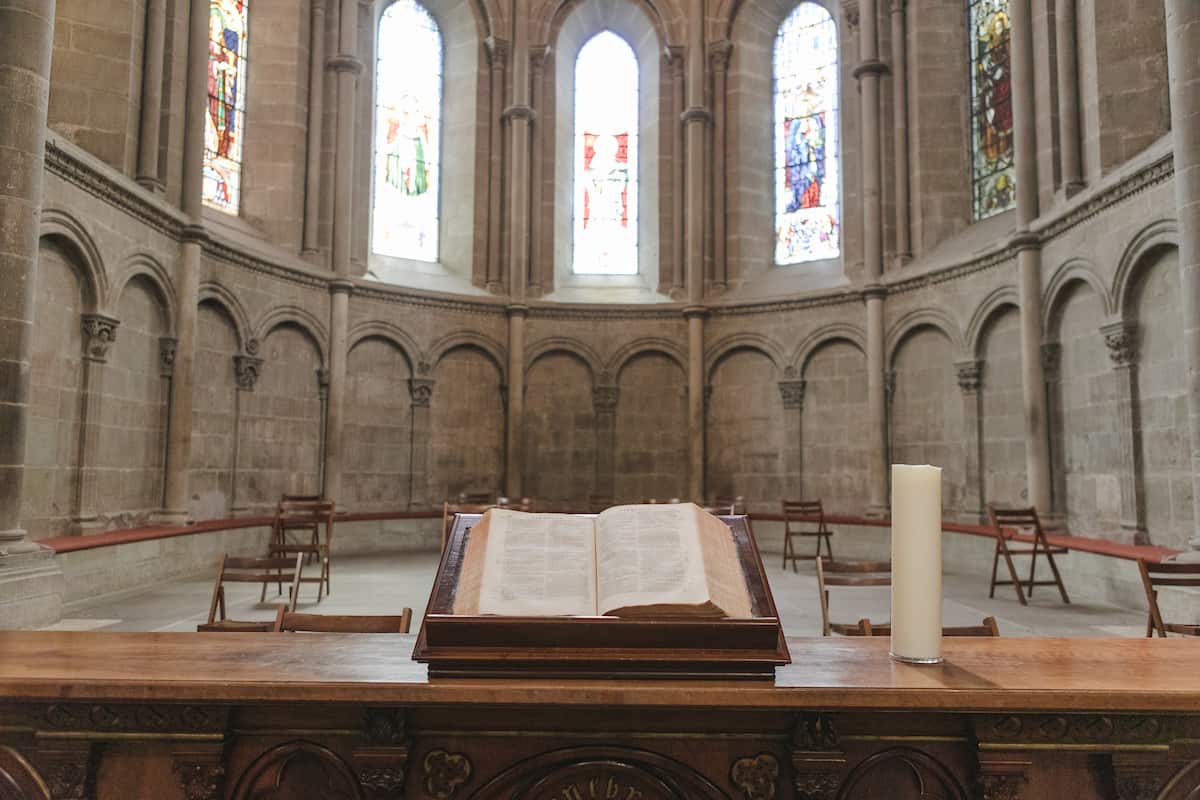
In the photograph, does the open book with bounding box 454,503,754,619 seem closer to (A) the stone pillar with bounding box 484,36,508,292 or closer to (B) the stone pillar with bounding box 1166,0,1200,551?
(B) the stone pillar with bounding box 1166,0,1200,551

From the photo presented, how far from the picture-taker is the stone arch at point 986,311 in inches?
466

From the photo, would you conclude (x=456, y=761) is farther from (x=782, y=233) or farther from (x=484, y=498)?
(x=782, y=233)

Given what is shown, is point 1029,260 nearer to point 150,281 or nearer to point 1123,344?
point 1123,344

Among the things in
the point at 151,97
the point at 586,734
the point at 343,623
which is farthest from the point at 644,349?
the point at 586,734

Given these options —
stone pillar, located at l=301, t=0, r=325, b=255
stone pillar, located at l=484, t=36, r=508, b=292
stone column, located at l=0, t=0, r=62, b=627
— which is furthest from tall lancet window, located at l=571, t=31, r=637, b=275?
stone column, located at l=0, t=0, r=62, b=627

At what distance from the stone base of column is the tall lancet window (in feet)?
39.4

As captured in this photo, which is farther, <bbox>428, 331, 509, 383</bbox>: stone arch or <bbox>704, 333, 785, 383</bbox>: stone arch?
<bbox>704, 333, 785, 383</bbox>: stone arch

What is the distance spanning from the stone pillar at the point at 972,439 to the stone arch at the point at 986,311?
0.28 metres

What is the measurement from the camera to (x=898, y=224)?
14312 millimetres

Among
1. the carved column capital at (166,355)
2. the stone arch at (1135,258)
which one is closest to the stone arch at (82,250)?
the carved column capital at (166,355)

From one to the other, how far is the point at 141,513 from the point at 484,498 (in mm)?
5040

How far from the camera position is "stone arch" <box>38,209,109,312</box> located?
333 inches

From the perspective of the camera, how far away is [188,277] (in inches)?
437

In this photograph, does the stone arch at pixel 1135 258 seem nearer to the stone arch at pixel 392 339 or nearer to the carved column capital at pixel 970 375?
the carved column capital at pixel 970 375
